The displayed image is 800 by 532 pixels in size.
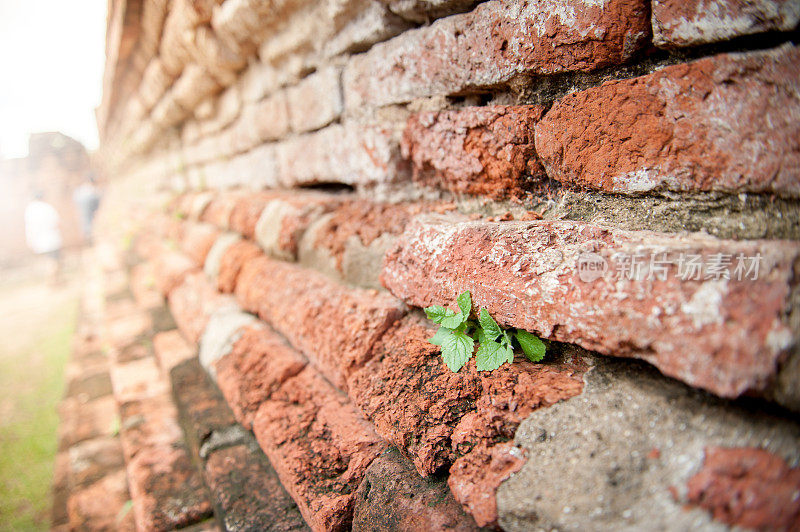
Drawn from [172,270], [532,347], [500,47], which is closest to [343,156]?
[500,47]

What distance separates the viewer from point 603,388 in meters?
0.71

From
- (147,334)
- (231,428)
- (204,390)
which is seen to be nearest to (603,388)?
(231,428)

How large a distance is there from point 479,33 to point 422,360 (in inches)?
27.6

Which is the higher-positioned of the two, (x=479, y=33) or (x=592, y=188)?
(x=479, y=33)

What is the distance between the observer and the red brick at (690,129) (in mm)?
594

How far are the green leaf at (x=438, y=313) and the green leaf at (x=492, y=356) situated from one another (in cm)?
10

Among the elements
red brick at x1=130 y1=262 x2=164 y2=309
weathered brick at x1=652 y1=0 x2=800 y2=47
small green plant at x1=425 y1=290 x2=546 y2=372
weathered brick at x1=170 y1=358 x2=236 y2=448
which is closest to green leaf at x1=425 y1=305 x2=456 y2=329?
small green plant at x1=425 y1=290 x2=546 y2=372

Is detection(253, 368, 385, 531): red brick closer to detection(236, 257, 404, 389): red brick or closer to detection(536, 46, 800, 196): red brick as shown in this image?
detection(236, 257, 404, 389): red brick

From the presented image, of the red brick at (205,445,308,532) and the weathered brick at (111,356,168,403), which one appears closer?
the red brick at (205,445,308,532)

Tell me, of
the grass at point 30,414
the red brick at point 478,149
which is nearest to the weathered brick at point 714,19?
the red brick at point 478,149

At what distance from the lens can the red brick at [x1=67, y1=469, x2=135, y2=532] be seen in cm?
154

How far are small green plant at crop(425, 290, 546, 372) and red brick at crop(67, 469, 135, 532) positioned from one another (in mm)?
1350

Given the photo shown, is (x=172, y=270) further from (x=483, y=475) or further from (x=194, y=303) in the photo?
(x=483, y=475)

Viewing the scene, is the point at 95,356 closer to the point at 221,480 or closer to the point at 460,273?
the point at 221,480
